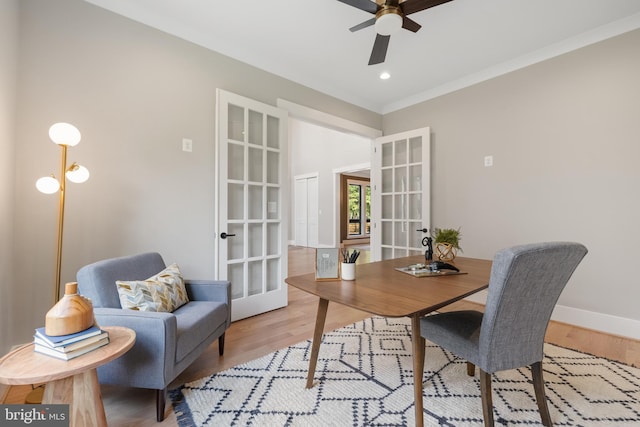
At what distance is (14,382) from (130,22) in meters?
2.55

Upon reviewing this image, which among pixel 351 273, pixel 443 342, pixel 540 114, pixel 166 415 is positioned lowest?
pixel 166 415

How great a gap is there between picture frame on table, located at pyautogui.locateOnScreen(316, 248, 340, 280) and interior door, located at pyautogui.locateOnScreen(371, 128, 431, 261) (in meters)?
2.37

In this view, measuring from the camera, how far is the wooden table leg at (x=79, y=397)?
112cm

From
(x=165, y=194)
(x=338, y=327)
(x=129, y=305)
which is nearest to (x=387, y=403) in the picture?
(x=338, y=327)

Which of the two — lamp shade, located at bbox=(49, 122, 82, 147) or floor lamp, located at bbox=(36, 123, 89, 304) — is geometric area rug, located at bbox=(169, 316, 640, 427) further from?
lamp shade, located at bbox=(49, 122, 82, 147)

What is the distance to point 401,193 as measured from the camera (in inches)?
159

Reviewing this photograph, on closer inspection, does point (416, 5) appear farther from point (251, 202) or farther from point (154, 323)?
point (154, 323)

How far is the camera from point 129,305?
1.67m

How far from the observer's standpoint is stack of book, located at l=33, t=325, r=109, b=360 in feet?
3.71

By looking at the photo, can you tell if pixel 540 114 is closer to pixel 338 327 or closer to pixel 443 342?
pixel 443 342

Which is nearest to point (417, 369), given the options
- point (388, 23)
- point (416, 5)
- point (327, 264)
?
point (327, 264)

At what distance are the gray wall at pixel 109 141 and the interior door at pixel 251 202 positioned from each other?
0.13 m

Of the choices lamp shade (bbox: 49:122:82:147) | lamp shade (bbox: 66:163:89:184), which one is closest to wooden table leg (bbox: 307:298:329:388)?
lamp shade (bbox: 66:163:89:184)

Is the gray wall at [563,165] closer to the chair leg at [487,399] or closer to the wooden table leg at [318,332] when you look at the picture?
the chair leg at [487,399]
